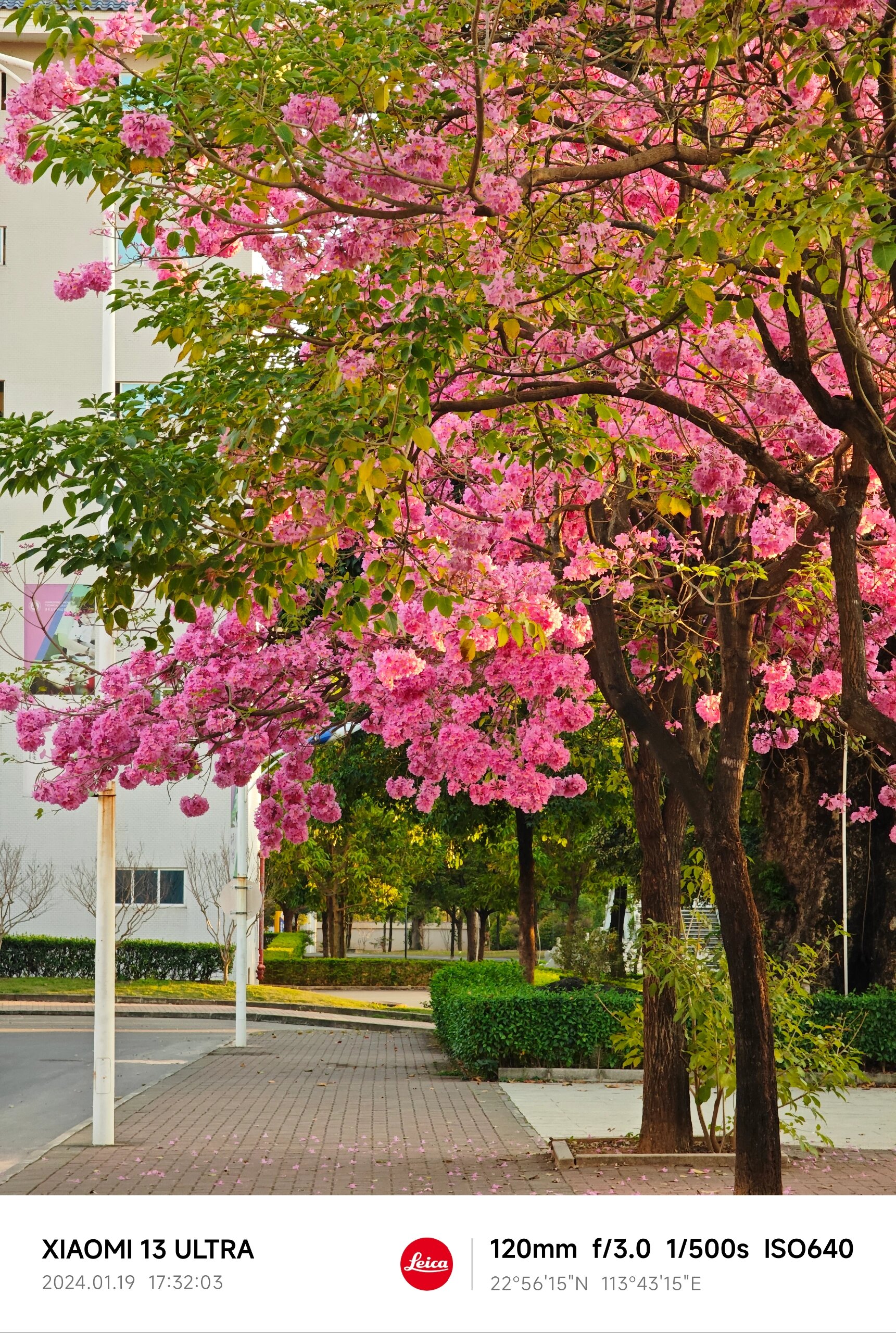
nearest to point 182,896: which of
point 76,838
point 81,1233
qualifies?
point 76,838

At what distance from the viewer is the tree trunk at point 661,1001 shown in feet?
33.2

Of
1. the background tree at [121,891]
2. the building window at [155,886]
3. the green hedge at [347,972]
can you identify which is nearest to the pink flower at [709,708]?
the background tree at [121,891]

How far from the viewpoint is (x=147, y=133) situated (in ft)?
17.5

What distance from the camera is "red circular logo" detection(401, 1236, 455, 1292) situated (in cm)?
439

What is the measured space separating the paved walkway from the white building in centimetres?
1865

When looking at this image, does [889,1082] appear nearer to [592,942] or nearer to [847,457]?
[592,942]

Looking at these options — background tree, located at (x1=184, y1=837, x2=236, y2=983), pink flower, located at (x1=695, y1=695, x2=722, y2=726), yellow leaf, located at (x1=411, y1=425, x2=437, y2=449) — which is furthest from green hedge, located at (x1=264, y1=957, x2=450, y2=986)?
yellow leaf, located at (x1=411, y1=425, x2=437, y2=449)

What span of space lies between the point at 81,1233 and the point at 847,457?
6.21 m

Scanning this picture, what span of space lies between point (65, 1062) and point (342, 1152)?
8.33 m

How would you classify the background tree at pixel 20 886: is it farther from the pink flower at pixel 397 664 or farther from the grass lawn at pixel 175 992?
the pink flower at pixel 397 664

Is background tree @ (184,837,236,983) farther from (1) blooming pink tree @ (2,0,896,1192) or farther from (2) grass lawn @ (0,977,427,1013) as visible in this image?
(1) blooming pink tree @ (2,0,896,1192)

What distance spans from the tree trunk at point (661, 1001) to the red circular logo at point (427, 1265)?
5.70 m

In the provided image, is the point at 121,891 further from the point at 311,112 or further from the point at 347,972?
the point at 311,112

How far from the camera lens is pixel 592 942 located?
2495 cm
